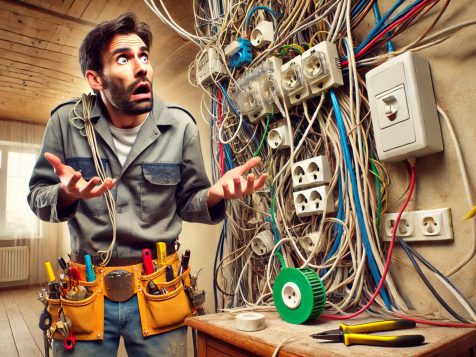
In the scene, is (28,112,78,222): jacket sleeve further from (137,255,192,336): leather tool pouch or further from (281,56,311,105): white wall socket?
(281,56,311,105): white wall socket

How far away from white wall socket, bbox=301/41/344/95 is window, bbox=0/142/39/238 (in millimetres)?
4732

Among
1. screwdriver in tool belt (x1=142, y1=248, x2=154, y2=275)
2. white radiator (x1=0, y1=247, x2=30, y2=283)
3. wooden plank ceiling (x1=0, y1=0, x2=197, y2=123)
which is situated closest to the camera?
screwdriver in tool belt (x1=142, y1=248, x2=154, y2=275)

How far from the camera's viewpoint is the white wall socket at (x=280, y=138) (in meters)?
1.01

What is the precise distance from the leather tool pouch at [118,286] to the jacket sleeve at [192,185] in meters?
0.27

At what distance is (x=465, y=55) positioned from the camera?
67cm

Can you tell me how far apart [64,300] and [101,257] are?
140mm

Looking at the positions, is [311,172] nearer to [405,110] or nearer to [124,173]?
[405,110]

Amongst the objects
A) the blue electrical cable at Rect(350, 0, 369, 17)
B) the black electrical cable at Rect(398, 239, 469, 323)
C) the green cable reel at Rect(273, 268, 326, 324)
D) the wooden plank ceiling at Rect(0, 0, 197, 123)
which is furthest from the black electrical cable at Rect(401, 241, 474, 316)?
the wooden plank ceiling at Rect(0, 0, 197, 123)

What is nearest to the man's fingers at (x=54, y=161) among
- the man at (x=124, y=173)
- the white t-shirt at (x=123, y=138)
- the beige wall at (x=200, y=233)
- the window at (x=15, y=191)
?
the man at (x=124, y=173)

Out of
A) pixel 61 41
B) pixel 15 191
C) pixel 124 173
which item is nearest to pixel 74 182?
pixel 124 173

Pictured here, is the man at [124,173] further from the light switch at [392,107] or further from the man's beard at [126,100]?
the light switch at [392,107]

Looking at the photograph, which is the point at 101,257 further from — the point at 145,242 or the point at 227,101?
the point at 227,101

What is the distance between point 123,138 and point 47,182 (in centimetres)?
26

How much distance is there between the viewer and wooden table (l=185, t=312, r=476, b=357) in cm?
49
